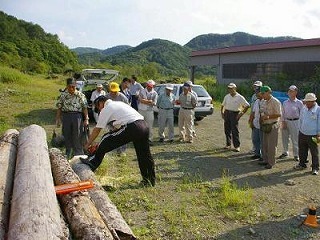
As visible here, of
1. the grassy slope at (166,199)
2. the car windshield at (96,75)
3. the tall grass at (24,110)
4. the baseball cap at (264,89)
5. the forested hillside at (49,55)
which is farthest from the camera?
the forested hillside at (49,55)

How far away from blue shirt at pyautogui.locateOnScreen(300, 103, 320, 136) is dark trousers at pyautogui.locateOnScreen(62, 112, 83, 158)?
15.2 ft

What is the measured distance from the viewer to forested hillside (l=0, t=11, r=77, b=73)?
5250cm

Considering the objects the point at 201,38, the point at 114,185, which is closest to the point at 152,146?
the point at 114,185

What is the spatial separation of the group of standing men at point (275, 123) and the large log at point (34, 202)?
477cm

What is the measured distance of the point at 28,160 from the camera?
511 cm

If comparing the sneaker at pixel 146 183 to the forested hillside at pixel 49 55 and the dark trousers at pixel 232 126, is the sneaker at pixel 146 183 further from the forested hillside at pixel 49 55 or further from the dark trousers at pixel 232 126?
the forested hillside at pixel 49 55

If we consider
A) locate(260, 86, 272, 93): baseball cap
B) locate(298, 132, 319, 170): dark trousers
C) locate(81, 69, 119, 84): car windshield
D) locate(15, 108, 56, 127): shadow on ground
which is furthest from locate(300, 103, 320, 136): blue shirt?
locate(15, 108, 56, 127): shadow on ground

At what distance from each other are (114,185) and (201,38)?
454ft

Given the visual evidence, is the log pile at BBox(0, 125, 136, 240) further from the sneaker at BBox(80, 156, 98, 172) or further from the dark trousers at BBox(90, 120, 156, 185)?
the dark trousers at BBox(90, 120, 156, 185)

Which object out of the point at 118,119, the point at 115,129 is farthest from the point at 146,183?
the point at 118,119

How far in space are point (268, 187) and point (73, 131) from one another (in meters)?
4.00

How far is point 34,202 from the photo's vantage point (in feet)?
12.2

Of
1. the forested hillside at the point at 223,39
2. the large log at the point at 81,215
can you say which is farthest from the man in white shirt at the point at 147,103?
the forested hillside at the point at 223,39

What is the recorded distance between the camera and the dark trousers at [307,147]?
7.82 m
